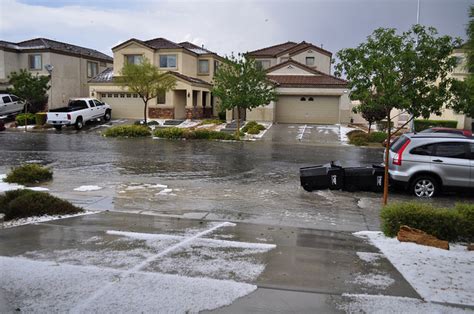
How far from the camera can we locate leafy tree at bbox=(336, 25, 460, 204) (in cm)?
894

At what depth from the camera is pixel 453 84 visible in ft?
30.1

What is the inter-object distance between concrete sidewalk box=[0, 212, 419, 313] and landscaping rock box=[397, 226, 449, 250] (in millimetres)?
587

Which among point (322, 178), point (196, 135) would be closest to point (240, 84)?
point (196, 135)

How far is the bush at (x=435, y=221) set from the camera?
23.0 feet

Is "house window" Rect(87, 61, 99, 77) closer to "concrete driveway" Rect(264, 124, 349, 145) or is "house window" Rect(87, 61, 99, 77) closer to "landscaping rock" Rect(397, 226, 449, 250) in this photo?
"concrete driveway" Rect(264, 124, 349, 145)

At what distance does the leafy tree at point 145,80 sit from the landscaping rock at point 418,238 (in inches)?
1111

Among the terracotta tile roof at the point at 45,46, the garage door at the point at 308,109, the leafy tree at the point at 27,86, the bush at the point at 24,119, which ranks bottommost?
the bush at the point at 24,119

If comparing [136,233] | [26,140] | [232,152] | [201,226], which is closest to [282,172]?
[232,152]

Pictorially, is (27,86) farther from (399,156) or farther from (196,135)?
(399,156)

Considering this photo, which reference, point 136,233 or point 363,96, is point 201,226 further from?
point 363,96

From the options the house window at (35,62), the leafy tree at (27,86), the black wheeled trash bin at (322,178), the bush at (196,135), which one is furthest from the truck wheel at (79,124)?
the black wheeled trash bin at (322,178)

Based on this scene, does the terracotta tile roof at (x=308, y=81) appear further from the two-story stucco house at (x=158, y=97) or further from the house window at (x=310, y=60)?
the two-story stucco house at (x=158, y=97)

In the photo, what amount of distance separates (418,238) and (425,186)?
516 centimetres

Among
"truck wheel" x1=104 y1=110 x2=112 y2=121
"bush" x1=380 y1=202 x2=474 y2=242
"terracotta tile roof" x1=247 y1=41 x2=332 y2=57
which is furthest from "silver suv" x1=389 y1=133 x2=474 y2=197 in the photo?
"terracotta tile roof" x1=247 y1=41 x2=332 y2=57
